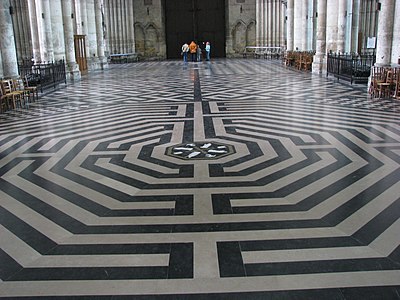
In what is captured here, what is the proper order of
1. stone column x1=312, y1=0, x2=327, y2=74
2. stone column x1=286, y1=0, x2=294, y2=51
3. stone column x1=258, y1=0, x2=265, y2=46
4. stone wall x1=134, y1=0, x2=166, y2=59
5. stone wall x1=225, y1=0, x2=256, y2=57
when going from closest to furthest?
stone column x1=312, y1=0, x2=327, y2=74 → stone column x1=286, y1=0, x2=294, y2=51 → stone column x1=258, y1=0, x2=265, y2=46 → stone wall x1=225, y1=0, x2=256, y2=57 → stone wall x1=134, y1=0, x2=166, y2=59

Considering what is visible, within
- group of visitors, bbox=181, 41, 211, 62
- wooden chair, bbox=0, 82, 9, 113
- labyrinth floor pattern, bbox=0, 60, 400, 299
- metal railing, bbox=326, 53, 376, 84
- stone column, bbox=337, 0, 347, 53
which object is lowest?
labyrinth floor pattern, bbox=0, 60, 400, 299

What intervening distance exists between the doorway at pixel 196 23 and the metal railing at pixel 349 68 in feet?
70.7

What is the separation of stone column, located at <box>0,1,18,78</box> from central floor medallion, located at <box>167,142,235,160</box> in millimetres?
8596

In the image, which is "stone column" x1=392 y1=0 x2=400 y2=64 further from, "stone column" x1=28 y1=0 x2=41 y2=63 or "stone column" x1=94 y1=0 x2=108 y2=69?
"stone column" x1=94 y1=0 x2=108 y2=69

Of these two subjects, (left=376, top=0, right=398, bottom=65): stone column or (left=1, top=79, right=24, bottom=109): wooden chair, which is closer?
(left=1, top=79, right=24, bottom=109): wooden chair

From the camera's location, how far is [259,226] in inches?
176

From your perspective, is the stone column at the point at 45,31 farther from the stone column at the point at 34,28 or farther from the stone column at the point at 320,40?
the stone column at the point at 320,40

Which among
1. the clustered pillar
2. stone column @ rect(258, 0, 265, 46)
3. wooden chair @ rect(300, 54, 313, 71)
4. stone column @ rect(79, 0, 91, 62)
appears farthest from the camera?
stone column @ rect(258, 0, 265, 46)

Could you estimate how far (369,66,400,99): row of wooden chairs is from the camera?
40.1 feet

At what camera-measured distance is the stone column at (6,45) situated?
13555 mm

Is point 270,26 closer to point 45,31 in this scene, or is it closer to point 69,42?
point 69,42

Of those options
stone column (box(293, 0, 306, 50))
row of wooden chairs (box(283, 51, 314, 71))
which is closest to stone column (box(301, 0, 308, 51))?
stone column (box(293, 0, 306, 50))

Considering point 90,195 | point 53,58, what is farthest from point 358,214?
point 53,58

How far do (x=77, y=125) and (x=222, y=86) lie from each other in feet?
25.7
